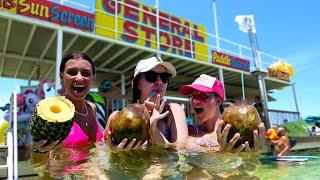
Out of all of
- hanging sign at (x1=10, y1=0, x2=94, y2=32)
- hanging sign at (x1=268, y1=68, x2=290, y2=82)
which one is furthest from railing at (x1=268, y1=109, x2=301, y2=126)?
hanging sign at (x1=10, y1=0, x2=94, y2=32)

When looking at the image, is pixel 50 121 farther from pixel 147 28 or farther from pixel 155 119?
pixel 147 28

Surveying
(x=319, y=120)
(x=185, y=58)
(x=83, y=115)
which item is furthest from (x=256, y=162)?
(x=319, y=120)

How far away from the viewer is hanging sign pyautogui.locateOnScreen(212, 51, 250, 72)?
15.6 meters

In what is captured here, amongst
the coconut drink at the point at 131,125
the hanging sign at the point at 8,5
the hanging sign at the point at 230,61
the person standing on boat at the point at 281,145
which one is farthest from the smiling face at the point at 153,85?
the hanging sign at the point at 230,61

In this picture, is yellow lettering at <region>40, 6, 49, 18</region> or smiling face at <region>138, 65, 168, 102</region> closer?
smiling face at <region>138, 65, 168, 102</region>

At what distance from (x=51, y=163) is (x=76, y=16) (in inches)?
336

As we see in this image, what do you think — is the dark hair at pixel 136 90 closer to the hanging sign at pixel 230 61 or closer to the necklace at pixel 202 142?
the necklace at pixel 202 142

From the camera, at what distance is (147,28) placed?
1305 cm

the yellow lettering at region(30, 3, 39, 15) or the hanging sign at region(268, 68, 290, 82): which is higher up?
the yellow lettering at region(30, 3, 39, 15)

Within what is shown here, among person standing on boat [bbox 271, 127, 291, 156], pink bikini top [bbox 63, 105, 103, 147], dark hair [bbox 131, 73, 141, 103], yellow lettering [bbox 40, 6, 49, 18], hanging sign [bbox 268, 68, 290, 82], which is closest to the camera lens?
pink bikini top [bbox 63, 105, 103, 147]

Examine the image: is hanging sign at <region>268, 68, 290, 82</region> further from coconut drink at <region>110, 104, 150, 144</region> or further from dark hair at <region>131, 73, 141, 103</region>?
coconut drink at <region>110, 104, 150, 144</region>

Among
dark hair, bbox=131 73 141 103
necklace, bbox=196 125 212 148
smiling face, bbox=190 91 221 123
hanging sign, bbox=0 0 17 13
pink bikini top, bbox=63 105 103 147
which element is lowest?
necklace, bbox=196 125 212 148

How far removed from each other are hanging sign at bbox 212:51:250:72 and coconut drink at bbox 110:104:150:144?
13.0 metres

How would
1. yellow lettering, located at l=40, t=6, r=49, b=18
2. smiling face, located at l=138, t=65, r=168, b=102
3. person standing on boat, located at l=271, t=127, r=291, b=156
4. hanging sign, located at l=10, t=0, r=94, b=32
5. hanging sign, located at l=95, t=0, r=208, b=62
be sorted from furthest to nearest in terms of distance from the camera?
hanging sign, located at l=95, t=0, r=208, b=62, yellow lettering, located at l=40, t=6, r=49, b=18, hanging sign, located at l=10, t=0, r=94, b=32, person standing on boat, located at l=271, t=127, r=291, b=156, smiling face, located at l=138, t=65, r=168, b=102
